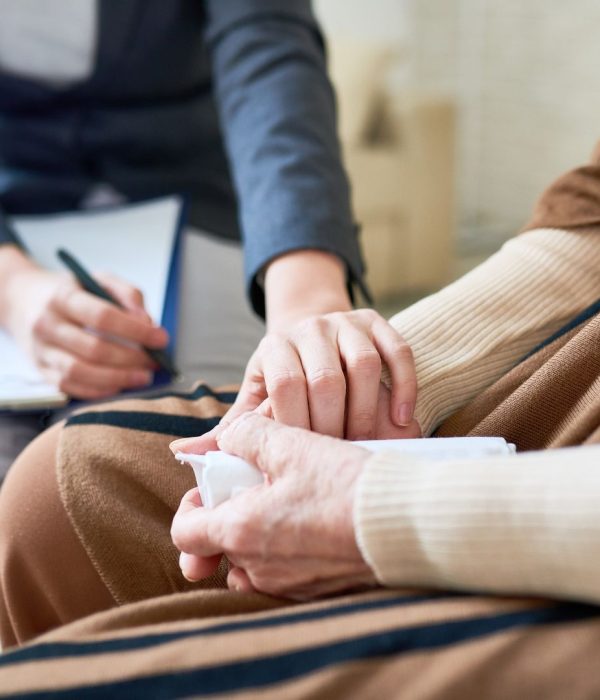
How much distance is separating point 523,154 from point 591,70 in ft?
1.53

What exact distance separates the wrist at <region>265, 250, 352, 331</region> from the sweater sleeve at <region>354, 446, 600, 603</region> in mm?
294

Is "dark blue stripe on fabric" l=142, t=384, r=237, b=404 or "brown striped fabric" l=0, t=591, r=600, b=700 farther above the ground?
"dark blue stripe on fabric" l=142, t=384, r=237, b=404

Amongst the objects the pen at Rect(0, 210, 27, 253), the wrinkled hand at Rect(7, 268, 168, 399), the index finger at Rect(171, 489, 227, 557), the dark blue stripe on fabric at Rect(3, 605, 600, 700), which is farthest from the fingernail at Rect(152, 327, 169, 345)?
the dark blue stripe on fabric at Rect(3, 605, 600, 700)

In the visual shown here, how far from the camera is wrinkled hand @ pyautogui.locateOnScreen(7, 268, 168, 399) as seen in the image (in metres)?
0.78

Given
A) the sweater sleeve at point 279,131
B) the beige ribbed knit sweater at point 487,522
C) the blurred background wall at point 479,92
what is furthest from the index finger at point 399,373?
the blurred background wall at point 479,92

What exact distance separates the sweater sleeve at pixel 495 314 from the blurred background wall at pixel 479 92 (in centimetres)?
212

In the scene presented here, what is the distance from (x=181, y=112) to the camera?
43.0 inches

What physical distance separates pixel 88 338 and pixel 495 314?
38 centimetres

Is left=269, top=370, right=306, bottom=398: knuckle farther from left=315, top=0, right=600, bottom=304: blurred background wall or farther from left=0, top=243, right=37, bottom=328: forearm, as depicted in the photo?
left=315, top=0, right=600, bottom=304: blurred background wall

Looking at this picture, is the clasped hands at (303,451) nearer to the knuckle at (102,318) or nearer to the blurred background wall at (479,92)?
the knuckle at (102,318)

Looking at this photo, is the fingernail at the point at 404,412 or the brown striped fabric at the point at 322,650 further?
the fingernail at the point at 404,412

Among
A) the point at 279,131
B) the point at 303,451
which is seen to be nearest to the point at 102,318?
the point at 279,131

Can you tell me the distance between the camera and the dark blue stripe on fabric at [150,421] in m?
0.59

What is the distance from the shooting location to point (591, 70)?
305cm
